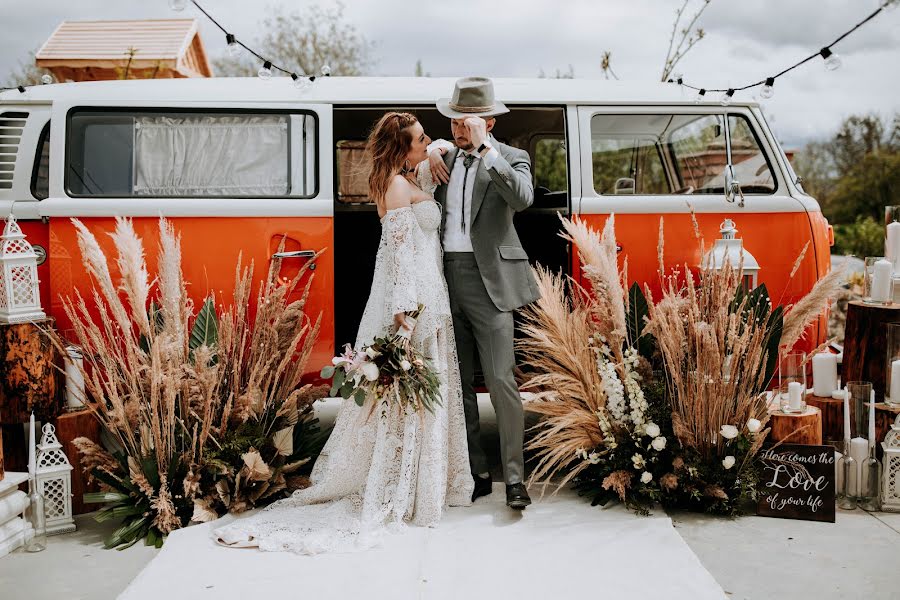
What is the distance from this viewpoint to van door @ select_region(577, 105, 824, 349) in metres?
4.63

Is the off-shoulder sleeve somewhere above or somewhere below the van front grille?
below

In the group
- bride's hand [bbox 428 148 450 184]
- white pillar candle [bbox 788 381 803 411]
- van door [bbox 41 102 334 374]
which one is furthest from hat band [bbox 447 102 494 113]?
white pillar candle [bbox 788 381 803 411]

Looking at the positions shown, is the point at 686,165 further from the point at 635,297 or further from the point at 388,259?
the point at 388,259

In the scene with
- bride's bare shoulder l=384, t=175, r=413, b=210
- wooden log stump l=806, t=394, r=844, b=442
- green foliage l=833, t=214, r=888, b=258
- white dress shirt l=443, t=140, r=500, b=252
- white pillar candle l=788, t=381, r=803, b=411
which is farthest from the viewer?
green foliage l=833, t=214, r=888, b=258

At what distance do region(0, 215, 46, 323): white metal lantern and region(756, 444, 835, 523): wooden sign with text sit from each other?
389 centimetres

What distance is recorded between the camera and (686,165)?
5.15 metres

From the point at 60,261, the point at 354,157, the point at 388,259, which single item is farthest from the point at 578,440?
the point at 60,261

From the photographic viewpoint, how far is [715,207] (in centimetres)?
467

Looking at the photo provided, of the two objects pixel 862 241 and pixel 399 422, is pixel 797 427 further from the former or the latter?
pixel 862 241

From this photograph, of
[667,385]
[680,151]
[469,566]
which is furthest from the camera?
[680,151]

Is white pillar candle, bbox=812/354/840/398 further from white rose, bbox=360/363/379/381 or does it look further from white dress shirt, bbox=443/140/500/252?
white rose, bbox=360/363/379/381

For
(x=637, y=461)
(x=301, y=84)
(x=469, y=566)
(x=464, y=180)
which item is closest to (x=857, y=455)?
(x=637, y=461)

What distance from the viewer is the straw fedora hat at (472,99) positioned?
374cm

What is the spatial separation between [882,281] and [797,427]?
1144mm
